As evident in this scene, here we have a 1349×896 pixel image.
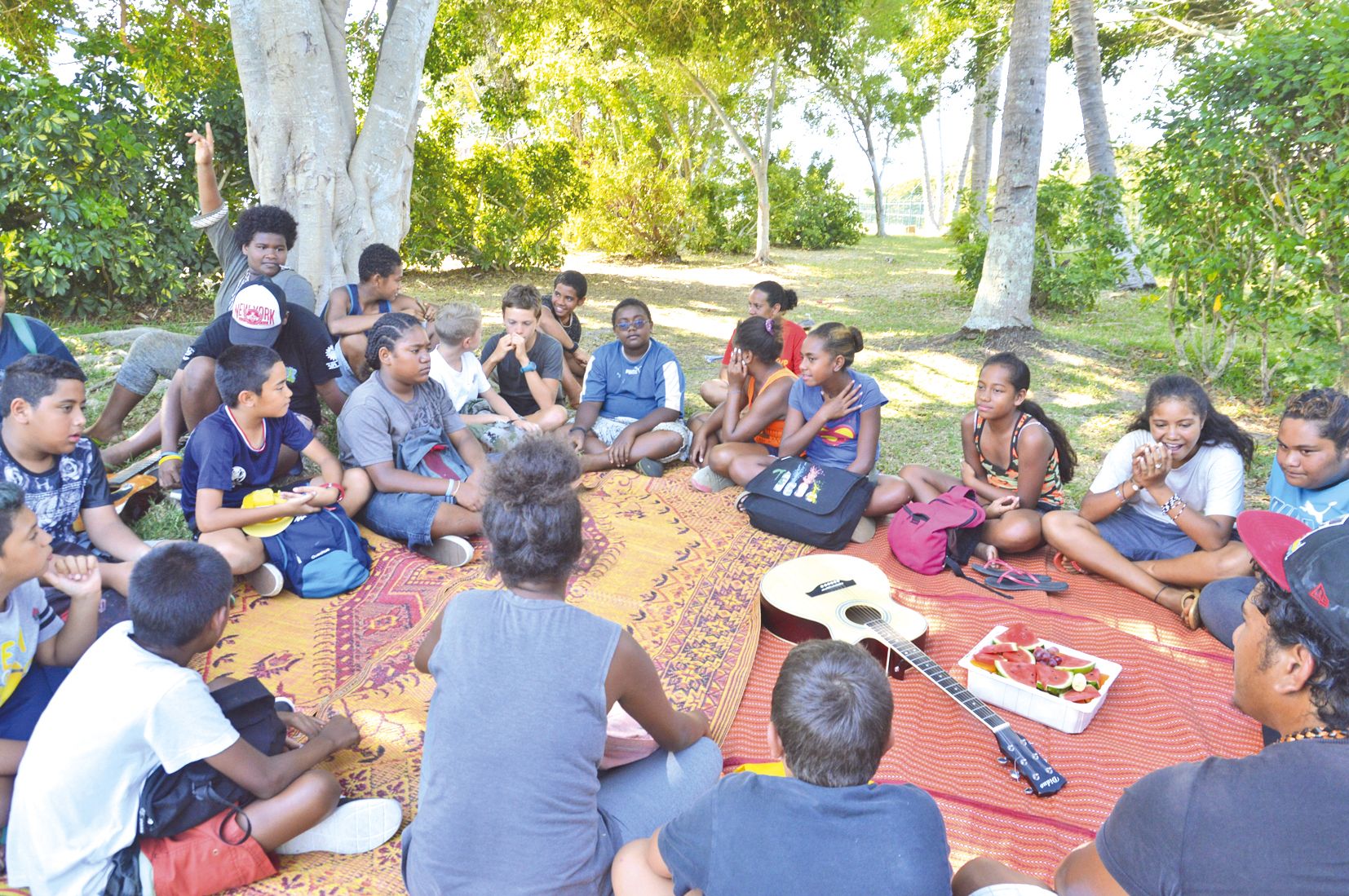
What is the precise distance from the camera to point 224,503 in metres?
3.81

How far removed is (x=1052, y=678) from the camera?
308 cm

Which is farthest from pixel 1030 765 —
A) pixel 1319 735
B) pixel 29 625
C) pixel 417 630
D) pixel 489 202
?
pixel 489 202

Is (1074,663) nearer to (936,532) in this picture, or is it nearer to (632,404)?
(936,532)

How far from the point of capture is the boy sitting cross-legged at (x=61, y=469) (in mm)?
3100

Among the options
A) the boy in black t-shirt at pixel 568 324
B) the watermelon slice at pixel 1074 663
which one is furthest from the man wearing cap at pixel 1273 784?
the boy in black t-shirt at pixel 568 324

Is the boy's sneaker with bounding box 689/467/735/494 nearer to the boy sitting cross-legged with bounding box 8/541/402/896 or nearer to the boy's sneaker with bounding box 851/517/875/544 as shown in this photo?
the boy's sneaker with bounding box 851/517/875/544

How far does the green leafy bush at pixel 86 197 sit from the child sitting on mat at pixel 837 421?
696 centimetres

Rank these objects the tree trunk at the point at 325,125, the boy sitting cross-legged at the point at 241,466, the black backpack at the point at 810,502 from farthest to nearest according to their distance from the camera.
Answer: the tree trunk at the point at 325,125
the black backpack at the point at 810,502
the boy sitting cross-legged at the point at 241,466

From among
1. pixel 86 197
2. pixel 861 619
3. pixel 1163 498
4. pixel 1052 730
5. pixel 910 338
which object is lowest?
pixel 1052 730

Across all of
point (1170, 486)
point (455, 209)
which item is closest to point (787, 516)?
point (1170, 486)

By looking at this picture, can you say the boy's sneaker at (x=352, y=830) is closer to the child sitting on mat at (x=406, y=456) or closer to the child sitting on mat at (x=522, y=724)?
the child sitting on mat at (x=522, y=724)

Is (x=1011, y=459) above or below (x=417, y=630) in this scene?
above

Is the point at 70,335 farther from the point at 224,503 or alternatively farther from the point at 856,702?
the point at 856,702

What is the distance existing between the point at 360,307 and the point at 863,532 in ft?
11.5
